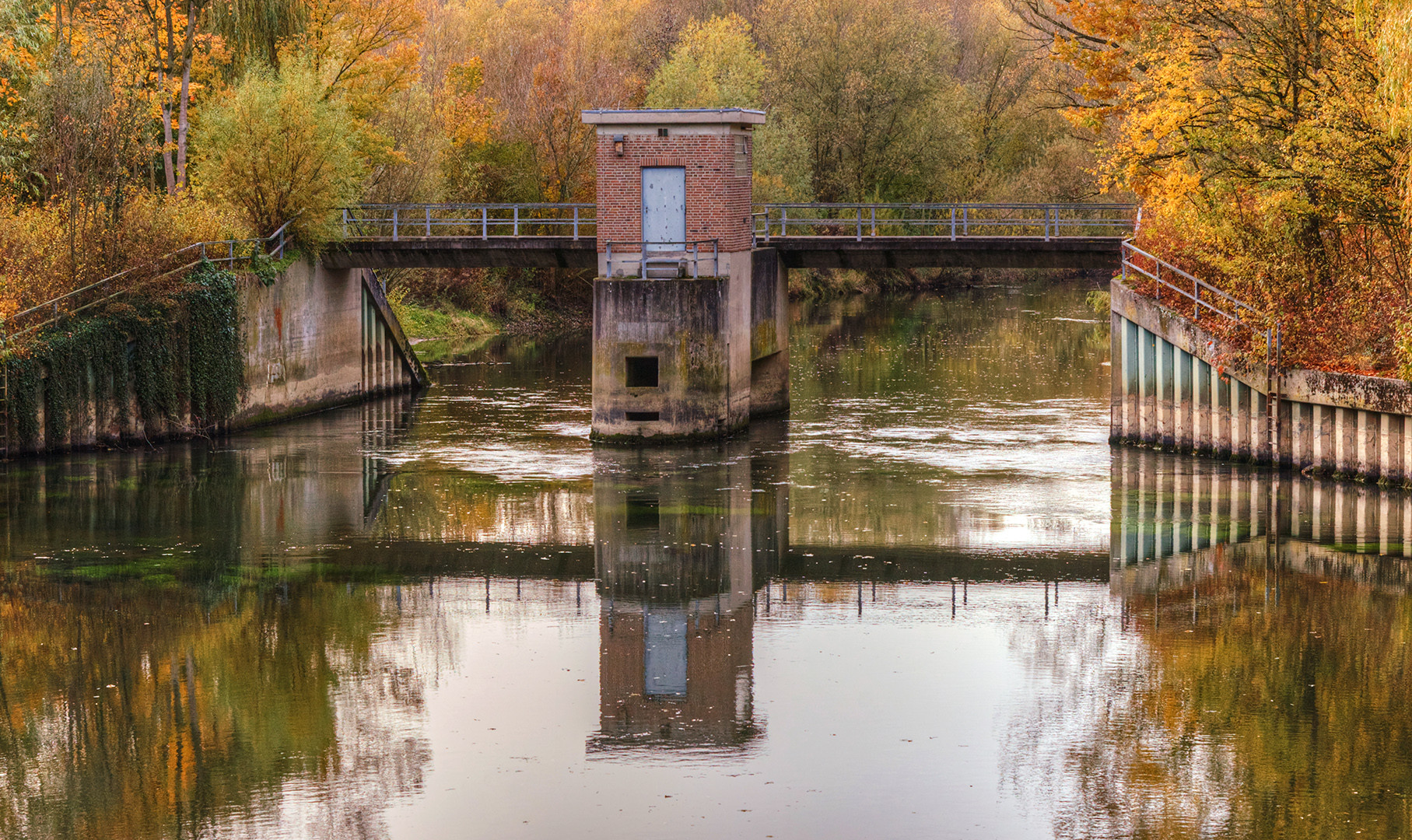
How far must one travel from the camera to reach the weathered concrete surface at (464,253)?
36719mm

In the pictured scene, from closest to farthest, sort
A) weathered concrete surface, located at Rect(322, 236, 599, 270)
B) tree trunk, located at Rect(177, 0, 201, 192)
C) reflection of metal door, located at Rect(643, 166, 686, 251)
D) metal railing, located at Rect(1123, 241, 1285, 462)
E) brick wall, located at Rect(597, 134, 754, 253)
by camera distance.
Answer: metal railing, located at Rect(1123, 241, 1285, 462), brick wall, located at Rect(597, 134, 754, 253), reflection of metal door, located at Rect(643, 166, 686, 251), weathered concrete surface, located at Rect(322, 236, 599, 270), tree trunk, located at Rect(177, 0, 201, 192)

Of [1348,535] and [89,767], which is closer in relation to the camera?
[89,767]

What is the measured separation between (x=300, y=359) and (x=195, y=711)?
23.2 metres

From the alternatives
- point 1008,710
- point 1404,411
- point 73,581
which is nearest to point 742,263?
point 1404,411

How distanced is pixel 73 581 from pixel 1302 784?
45.7 ft

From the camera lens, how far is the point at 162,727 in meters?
13.9

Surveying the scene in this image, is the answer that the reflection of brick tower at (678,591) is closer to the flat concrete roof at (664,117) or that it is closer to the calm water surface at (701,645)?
the calm water surface at (701,645)

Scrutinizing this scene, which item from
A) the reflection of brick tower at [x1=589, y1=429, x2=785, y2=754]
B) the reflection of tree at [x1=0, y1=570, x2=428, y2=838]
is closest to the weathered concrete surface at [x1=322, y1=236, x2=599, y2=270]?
the reflection of brick tower at [x1=589, y1=429, x2=785, y2=754]

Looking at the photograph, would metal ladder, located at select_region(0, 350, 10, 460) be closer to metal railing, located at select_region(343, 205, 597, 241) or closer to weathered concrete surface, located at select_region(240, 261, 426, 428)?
weathered concrete surface, located at select_region(240, 261, 426, 428)

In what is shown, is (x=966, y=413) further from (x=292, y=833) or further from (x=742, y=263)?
(x=292, y=833)

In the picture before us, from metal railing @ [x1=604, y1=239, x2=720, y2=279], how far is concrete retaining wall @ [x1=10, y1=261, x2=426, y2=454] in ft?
26.4

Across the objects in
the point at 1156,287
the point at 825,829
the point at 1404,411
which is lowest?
the point at 825,829

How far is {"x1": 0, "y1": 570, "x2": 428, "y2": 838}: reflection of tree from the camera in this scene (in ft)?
39.7

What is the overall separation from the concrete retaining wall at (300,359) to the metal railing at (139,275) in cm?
73
